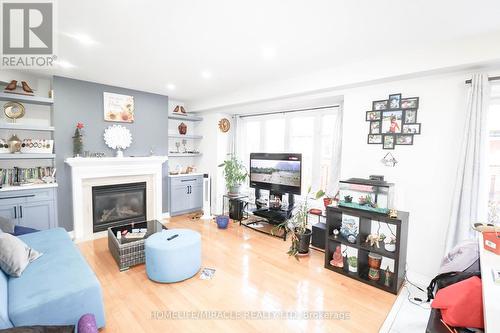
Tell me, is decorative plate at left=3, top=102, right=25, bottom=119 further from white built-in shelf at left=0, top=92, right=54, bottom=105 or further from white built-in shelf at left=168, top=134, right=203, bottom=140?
white built-in shelf at left=168, top=134, right=203, bottom=140

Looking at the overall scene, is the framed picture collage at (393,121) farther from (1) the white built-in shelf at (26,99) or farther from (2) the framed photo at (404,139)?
(1) the white built-in shelf at (26,99)

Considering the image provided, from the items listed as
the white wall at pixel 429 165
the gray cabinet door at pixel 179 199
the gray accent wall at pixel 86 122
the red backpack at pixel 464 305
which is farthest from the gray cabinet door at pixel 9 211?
the white wall at pixel 429 165

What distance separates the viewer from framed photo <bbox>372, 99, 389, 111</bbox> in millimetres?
2705

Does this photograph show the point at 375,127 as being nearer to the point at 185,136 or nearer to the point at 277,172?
the point at 277,172

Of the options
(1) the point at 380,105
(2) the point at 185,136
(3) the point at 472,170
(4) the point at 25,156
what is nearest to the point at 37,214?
(4) the point at 25,156

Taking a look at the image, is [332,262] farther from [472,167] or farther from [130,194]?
[130,194]

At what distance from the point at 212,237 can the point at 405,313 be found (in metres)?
2.64

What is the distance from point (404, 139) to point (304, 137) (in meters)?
1.76

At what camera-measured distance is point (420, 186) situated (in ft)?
8.32

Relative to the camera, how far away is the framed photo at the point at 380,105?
2705mm

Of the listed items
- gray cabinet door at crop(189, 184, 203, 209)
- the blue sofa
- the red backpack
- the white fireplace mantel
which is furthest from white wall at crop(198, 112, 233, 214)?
the red backpack

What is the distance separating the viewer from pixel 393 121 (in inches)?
104

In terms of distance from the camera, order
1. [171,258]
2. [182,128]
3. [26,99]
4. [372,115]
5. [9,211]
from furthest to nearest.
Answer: [182,128] → [26,99] → [9,211] → [372,115] → [171,258]

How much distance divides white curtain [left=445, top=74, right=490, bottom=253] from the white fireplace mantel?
4.30 metres
